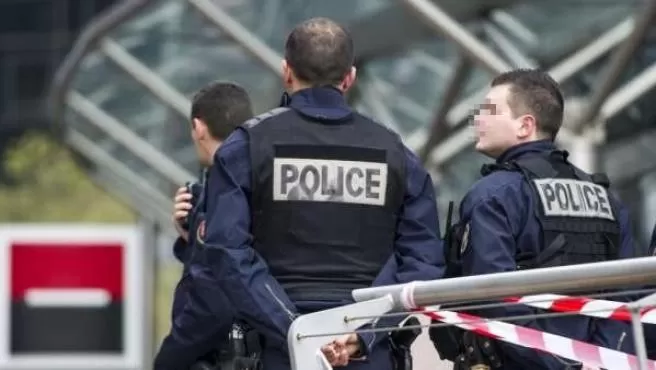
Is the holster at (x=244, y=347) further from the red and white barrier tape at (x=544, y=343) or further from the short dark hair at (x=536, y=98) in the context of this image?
the short dark hair at (x=536, y=98)

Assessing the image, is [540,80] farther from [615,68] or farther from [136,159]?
[136,159]

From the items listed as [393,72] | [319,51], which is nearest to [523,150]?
[319,51]

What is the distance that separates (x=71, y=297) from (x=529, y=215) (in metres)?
8.51

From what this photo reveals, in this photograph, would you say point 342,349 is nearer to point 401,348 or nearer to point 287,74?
point 401,348

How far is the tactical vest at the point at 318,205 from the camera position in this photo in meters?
5.45

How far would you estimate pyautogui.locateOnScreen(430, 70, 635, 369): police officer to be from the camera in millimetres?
5258

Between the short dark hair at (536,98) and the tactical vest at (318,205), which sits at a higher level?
the short dark hair at (536,98)

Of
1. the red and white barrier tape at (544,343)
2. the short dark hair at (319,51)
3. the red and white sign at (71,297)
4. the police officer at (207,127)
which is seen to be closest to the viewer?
the red and white barrier tape at (544,343)

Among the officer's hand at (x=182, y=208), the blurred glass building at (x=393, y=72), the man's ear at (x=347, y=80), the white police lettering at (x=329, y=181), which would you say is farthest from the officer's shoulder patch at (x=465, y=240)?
the blurred glass building at (x=393, y=72)

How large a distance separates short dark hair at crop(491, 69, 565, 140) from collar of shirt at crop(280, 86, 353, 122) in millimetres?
468

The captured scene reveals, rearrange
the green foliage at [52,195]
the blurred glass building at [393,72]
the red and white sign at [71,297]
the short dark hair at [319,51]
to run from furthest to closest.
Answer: the green foliage at [52,195]
the red and white sign at [71,297]
the blurred glass building at [393,72]
the short dark hair at [319,51]

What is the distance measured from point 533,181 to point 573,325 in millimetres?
400

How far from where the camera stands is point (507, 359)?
208 inches

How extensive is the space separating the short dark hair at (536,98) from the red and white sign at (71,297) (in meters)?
7.83
